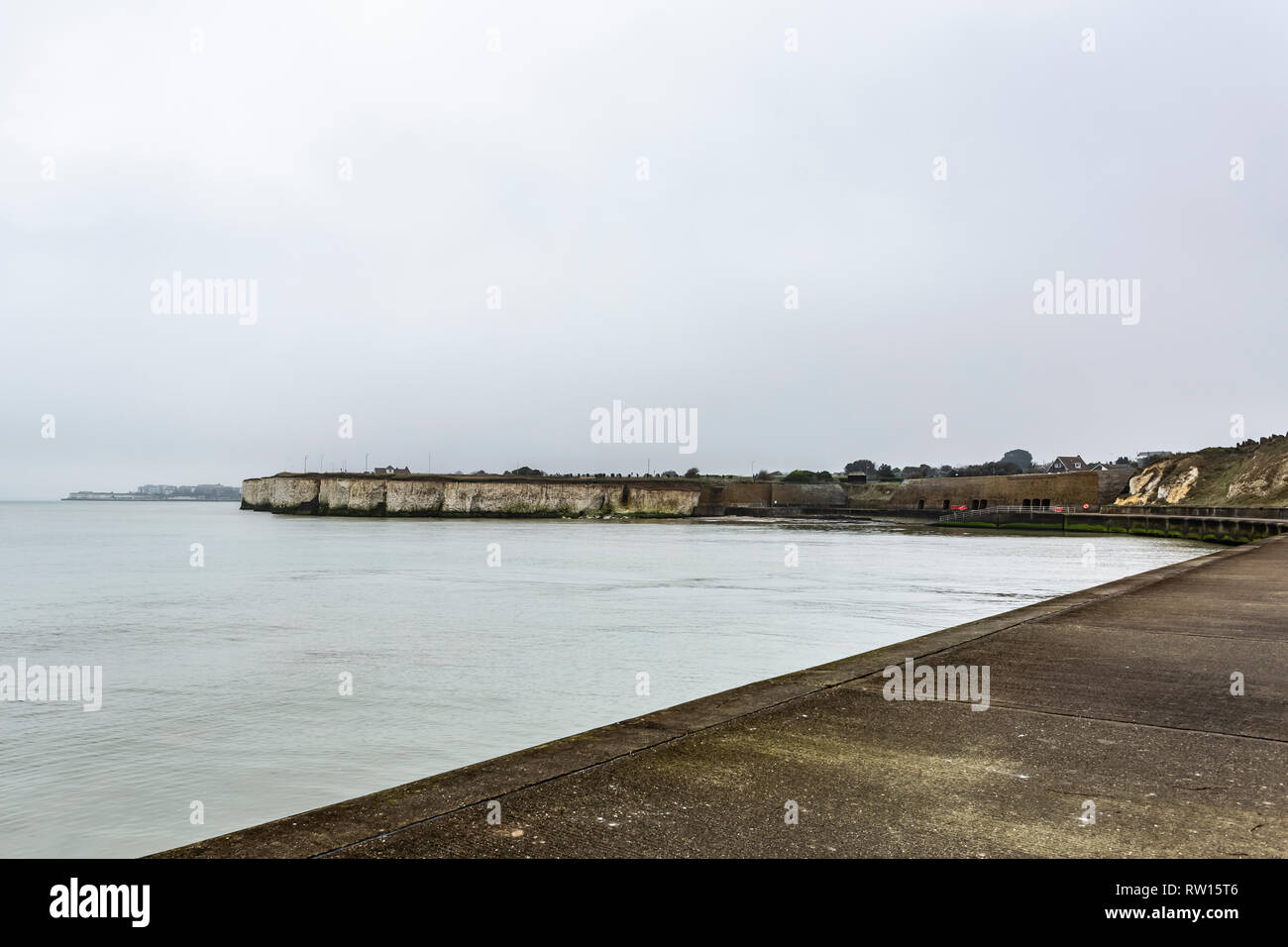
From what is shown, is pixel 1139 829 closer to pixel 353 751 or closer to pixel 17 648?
pixel 353 751

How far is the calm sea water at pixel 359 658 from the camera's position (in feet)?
22.4

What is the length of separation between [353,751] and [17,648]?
1084 cm

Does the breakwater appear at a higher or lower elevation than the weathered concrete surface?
lower

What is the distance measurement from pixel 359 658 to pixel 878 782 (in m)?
10.8

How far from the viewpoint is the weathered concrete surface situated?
118 inches

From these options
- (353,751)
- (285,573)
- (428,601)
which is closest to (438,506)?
(285,573)

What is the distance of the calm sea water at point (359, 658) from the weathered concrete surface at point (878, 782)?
323 centimetres

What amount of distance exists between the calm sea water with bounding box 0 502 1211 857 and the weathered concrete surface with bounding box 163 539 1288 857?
3.23 meters

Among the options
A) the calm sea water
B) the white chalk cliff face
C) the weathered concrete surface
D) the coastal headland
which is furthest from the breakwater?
the white chalk cliff face

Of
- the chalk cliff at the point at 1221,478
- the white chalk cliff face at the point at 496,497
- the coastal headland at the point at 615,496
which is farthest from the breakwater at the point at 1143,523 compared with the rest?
the white chalk cliff face at the point at 496,497

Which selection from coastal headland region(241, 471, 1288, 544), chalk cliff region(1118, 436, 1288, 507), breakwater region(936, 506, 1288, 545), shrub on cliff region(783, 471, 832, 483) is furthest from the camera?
shrub on cliff region(783, 471, 832, 483)

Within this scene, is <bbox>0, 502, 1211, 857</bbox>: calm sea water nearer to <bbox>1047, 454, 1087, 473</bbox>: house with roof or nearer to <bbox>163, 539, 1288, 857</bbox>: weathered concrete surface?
<bbox>163, 539, 1288, 857</bbox>: weathered concrete surface

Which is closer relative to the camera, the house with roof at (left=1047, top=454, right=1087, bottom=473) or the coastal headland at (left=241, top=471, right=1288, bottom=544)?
the coastal headland at (left=241, top=471, right=1288, bottom=544)

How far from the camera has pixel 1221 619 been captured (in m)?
9.05
